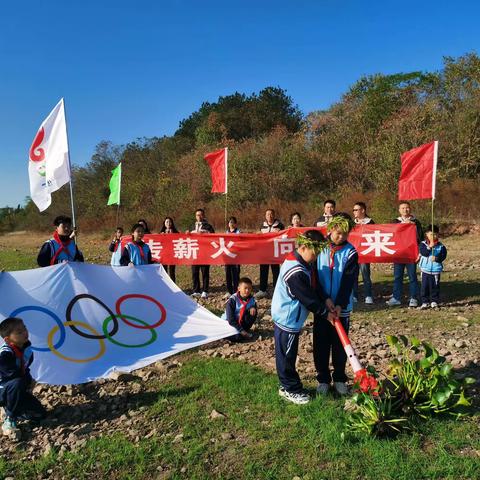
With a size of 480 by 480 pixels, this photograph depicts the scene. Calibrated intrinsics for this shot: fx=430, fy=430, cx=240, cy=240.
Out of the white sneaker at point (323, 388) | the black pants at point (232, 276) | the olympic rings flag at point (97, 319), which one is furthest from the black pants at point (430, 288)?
the white sneaker at point (323, 388)

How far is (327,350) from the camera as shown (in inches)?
174

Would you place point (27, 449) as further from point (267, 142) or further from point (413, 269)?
point (267, 142)

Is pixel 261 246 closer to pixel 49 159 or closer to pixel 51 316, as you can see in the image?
pixel 49 159

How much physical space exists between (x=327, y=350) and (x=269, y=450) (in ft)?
4.11

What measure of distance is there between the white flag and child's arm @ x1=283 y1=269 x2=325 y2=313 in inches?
198

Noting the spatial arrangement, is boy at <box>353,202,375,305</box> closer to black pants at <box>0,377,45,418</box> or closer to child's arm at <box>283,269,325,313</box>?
child's arm at <box>283,269,325,313</box>

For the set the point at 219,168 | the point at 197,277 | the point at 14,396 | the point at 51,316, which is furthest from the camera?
the point at 219,168

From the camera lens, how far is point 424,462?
3.23m

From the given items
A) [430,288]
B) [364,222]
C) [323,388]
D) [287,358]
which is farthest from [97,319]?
[430,288]

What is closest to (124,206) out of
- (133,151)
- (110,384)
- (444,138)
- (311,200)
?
(133,151)

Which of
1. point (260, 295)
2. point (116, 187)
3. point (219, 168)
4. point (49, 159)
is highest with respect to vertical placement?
point (219, 168)

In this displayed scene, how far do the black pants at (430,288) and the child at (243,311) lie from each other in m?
3.47

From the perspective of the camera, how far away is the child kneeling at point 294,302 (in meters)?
3.99

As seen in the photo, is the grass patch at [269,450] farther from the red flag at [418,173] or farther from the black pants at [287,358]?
the red flag at [418,173]
